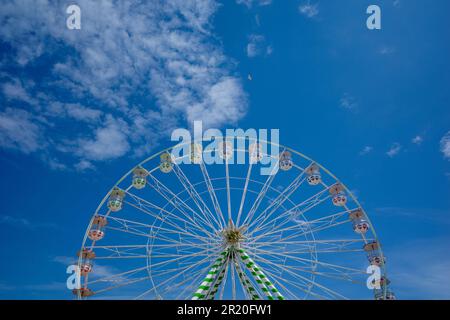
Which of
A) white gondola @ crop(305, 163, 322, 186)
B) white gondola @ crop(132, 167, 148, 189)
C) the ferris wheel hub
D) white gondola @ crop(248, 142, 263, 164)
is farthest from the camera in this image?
white gondola @ crop(248, 142, 263, 164)

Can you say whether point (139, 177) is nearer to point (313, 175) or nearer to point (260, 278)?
point (260, 278)

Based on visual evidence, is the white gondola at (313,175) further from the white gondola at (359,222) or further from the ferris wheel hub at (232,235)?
the ferris wheel hub at (232,235)

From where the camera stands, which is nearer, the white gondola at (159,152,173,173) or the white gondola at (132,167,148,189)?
the white gondola at (132,167,148,189)

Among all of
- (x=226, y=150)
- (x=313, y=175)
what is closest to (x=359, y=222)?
(x=313, y=175)

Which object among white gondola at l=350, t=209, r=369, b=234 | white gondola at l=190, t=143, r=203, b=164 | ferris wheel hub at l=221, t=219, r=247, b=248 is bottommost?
ferris wheel hub at l=221, t=219, r=247, b=248

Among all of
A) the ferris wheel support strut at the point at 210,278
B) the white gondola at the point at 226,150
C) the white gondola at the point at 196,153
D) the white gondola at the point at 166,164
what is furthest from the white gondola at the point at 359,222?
the white gondola at the point at 166,164

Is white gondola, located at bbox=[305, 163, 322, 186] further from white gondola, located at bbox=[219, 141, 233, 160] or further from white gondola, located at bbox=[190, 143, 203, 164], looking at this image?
white gondola, located at bbox=[190, 143, 203, 164]

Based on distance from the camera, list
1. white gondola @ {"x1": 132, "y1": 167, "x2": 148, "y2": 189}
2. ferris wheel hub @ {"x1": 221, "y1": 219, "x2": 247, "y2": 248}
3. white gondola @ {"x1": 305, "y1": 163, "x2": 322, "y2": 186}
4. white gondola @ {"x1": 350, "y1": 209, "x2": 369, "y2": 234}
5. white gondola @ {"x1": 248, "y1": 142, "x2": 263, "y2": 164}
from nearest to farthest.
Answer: ferris wheel hub @ {"x1": 221, "y1": 219, "x2": 247, "y2": 248}
white gondola @ {"x1": 350, "y1": 209, "x2": 369, "y2": 234}
white gondola @ {"x1": 132, "y1": 167, "x2": 148, "y2": 189}
white gondola @ {"x1": 305, "y1": 163, "x2": 322, "y2": 186}
white gondola @ {"x1": 248, "y1": 142, "x2": 263, "y2": 164}

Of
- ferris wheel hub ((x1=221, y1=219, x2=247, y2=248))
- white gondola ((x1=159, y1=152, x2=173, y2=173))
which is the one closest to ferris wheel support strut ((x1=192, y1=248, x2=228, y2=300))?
ferris wheel hub ((x1=221, y1=219, x2=247, y2=248))

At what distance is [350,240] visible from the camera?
768 inches
